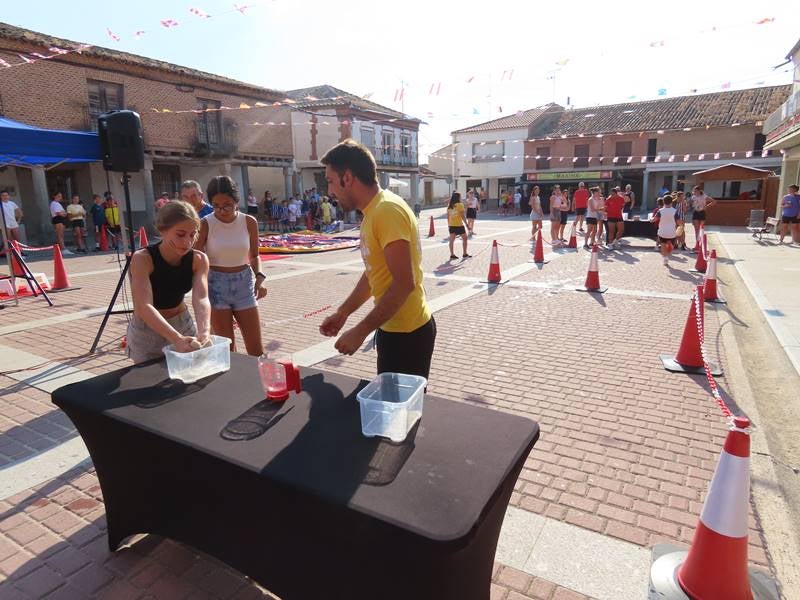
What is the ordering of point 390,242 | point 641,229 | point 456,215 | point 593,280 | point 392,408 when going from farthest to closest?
point 641,229
point 456,215
point 593,280
point 390,242
point 392,408

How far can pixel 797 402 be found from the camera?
442 cm

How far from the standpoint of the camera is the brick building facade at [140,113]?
17.9m

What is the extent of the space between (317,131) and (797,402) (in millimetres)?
33642

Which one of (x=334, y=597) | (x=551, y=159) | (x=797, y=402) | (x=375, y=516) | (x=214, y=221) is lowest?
(x=797, y=402)

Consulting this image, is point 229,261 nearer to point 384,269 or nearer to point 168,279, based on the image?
point 168,279

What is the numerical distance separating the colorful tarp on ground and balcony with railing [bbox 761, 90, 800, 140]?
1534 cm

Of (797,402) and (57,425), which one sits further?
(797,402)

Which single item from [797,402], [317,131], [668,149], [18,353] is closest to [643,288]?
[797,402]

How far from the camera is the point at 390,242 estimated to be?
7.63ft

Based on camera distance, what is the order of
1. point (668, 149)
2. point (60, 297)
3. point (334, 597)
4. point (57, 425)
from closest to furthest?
point (334, 597), point (57, 425), point (60, 297), point (668, 149)

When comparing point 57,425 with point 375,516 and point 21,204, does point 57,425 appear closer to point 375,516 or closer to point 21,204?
point 375,516

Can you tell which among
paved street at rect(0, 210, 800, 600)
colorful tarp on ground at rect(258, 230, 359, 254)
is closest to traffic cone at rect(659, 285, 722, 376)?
paved street at rect(0, 210, 800, 600)

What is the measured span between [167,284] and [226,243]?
3.02 feet

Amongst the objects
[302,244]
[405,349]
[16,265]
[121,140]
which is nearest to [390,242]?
[405,349]
